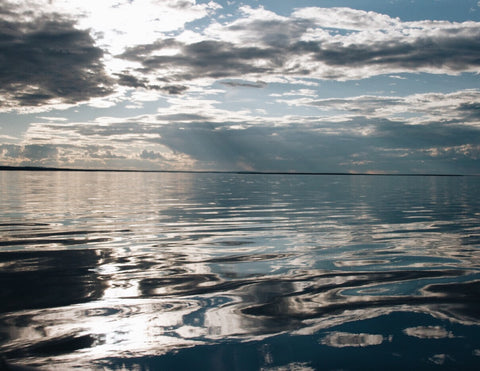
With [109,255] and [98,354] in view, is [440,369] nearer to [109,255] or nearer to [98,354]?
[98,354]

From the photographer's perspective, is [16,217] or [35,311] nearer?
[35,311]

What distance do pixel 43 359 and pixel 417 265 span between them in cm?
964

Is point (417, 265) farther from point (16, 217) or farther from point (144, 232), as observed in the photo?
point (16, 217)

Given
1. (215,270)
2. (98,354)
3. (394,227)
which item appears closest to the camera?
(98,354)

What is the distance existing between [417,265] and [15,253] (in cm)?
1247

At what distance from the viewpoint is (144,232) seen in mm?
16984

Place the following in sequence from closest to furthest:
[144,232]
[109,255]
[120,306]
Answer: [120,306]
[109,255]
[144,232]

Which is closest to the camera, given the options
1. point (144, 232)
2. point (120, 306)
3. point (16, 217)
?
point (120, 306)

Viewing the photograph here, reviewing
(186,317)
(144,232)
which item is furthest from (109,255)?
(186,317)

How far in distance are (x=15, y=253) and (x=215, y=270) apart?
695 cm

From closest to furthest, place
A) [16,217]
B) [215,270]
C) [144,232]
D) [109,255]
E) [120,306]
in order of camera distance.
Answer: [120,306], [215,270], [109,255], [144,232], [16,217]

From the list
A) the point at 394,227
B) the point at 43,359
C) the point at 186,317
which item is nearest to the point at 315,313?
the point at 186,317

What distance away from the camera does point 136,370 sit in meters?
5.08

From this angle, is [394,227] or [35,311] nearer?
[35,311]
